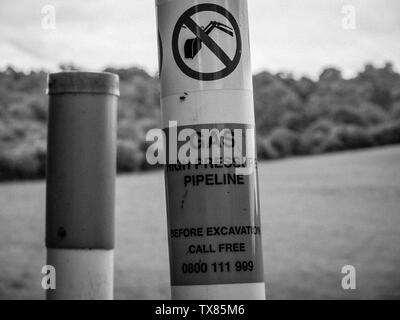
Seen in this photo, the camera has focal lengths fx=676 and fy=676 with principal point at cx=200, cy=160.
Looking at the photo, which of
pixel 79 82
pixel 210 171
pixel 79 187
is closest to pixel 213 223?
pixel 210 171

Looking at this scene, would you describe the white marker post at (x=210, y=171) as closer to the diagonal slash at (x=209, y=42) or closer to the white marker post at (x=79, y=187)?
the diagonal slash at (x=209, y=42)

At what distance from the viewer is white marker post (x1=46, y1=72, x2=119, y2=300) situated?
107 inches

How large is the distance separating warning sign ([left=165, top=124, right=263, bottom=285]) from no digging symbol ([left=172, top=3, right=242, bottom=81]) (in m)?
0.20

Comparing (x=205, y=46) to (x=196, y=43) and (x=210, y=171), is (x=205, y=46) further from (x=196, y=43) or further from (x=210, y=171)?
(x=210, y=171)

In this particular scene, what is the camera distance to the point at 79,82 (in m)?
2.75

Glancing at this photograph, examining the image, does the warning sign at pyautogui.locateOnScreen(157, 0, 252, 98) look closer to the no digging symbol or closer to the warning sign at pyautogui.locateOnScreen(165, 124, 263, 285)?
the no digging symbol

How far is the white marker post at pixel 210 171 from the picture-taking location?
8.21ft

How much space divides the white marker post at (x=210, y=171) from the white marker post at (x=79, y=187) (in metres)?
0.34

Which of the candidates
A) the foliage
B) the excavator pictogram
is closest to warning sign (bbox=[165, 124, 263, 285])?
the excavator pictogram

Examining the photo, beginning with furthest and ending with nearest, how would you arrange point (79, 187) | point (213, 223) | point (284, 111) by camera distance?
1. point (284, 111)
2. point (79, 187)
3. point (213, 223)

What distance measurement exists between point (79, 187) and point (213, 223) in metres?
0.60

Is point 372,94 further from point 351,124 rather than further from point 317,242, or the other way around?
point 317,242

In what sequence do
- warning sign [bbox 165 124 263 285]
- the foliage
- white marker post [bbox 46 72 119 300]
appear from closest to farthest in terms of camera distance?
warning sign [bbox 165 124 263 285] → white marker post [bbox 46 72 119 300] → the foliage

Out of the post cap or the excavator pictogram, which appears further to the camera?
the post cap
